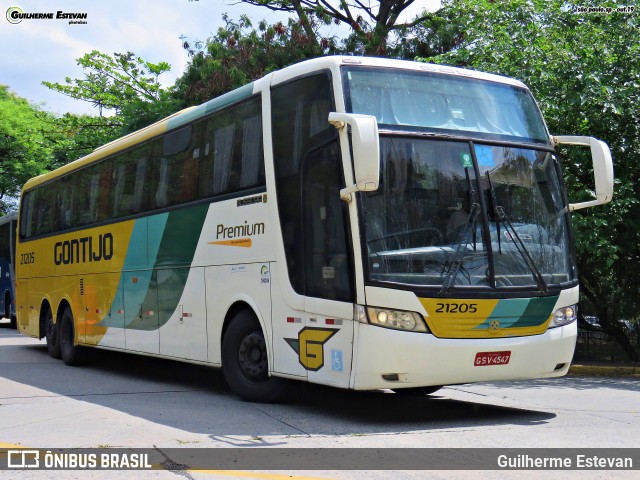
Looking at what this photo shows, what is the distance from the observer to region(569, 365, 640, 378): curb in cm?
1498

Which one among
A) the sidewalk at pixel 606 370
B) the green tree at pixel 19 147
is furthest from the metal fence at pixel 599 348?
the green tree at pixel 19 147

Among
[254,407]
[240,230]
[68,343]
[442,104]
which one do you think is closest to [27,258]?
[68,343]

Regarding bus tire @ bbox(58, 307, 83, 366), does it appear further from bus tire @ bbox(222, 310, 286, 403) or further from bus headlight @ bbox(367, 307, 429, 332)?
bus headlight @ bbox(367, 307, 429, 332)

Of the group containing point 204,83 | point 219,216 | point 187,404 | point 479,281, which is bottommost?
point 187,404

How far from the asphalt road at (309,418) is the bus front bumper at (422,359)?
0.48m

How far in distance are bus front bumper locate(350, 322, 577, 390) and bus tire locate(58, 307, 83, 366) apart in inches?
341

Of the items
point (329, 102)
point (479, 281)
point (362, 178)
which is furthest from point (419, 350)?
point (329, 102)

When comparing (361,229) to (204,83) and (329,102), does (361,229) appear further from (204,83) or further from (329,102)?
(204,83)

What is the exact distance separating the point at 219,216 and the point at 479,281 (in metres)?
3.55

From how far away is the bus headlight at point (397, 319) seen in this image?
8.54 meters

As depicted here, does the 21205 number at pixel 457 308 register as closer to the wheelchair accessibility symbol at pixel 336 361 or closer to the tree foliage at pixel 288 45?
the wheelchair accessibility symbol at pixel 336 361

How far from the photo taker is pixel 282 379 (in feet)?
33.2

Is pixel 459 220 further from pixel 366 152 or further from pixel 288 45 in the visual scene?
pixel 288 45

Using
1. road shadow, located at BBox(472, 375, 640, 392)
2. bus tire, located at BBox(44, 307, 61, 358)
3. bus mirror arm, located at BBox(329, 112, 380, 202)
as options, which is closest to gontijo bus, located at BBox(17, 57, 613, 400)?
bus mirror arm, located at BBox(329, 112, 380, 202)
